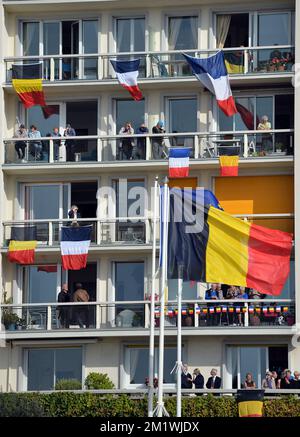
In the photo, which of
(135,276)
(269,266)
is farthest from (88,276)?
(269,266)

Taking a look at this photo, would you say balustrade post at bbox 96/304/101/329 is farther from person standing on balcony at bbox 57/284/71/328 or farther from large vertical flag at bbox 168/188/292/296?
large vertical flag at bbox 168/188/292/296

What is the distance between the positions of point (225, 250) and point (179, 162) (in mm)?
9902

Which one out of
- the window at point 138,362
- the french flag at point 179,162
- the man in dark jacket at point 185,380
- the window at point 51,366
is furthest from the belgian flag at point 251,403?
the french flag at point 179,162

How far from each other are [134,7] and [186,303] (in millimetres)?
10397

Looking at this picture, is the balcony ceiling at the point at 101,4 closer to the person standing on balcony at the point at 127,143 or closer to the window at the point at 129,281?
the person standing on balcony at the point at 127,143

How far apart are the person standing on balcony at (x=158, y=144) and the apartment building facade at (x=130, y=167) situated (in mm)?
273

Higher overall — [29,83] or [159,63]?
[159,63]

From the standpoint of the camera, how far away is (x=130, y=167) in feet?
206

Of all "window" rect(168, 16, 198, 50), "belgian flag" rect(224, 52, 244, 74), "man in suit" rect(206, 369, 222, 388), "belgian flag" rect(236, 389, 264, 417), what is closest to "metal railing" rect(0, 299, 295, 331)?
"man in suit" rect(206, 369, 222, 388)

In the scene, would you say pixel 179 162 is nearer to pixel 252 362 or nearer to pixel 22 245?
pixel 22 245

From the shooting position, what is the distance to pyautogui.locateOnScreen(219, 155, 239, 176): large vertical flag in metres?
61.9

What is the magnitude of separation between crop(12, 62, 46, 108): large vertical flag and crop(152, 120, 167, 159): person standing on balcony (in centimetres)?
391

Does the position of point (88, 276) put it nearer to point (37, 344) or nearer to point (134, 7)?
point (37, 344)

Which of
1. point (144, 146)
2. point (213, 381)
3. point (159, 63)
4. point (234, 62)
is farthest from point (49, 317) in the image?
point (234, 62)
